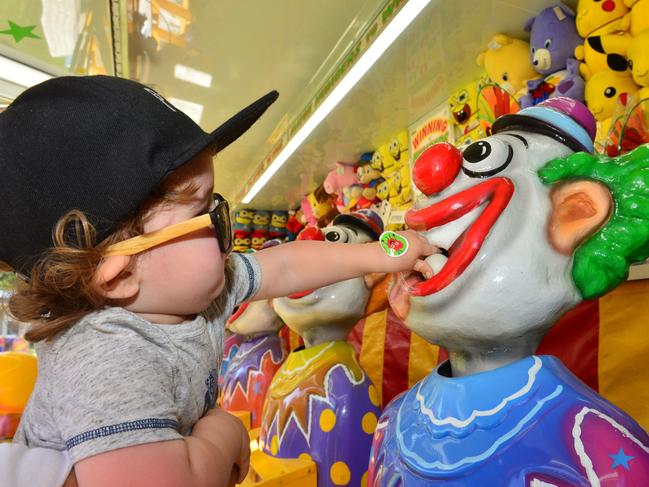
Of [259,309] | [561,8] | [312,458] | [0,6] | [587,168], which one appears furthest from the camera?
[0,6]

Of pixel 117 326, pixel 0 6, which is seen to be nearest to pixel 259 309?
pixel 117 326

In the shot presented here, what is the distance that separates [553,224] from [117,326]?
0.60 m

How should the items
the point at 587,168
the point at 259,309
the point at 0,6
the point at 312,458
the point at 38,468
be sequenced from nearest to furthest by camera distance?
1. the point at 38,468
2. the point at 587,168
3. the point at 312,458
4. the point at 259,309
5. the point at 0,6

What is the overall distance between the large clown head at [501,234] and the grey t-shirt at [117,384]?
354 mm

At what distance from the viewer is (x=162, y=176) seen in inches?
20.8

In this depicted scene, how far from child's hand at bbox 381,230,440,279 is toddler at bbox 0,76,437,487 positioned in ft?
0.91

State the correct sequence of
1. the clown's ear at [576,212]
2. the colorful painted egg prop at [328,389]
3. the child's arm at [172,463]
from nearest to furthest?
the child's arm at [172,463] → the clown's ear at [576,212] → the colorful painted egg prop at [328,389]

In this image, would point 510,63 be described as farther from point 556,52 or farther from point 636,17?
point 636,17

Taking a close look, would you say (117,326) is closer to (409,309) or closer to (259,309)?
(409,309)

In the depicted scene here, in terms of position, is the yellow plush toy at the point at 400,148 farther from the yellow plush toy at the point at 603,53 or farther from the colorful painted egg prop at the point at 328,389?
the colorful painted egg prop at the point at 328,389

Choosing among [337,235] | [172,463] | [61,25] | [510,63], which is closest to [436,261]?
[172,463]

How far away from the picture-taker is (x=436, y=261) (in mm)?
746

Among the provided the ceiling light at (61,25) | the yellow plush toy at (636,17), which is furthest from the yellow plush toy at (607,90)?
the ceiling light at (61,25)

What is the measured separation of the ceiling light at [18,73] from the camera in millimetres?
2547
